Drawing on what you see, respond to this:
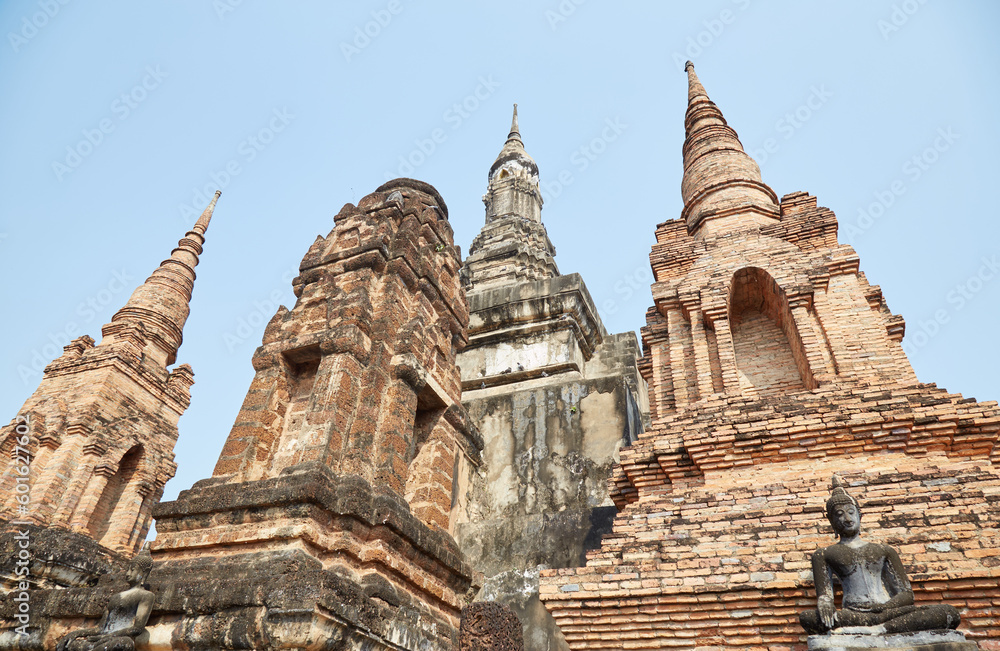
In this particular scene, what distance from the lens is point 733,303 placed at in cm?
907

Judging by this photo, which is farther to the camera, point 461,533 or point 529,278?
point 529,278

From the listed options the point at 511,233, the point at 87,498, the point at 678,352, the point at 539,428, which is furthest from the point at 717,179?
the point at 87,498

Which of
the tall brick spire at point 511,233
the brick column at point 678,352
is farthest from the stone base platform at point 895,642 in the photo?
the tall brick spire at point 511,233

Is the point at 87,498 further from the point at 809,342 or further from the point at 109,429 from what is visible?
the point at 809,342

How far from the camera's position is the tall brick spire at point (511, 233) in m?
15.6

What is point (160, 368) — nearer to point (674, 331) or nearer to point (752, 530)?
point (674, 331)

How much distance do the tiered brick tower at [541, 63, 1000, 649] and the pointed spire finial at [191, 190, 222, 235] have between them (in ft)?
37.3

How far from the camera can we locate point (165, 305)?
542 inches

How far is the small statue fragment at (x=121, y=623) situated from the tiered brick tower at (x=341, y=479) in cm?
11

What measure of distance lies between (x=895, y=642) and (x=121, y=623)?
518 cm

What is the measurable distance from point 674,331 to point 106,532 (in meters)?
10.1

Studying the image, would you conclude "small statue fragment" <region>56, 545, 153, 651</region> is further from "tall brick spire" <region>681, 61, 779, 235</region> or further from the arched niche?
"tall brick spire" <region>681, 61, 779, 235</region>

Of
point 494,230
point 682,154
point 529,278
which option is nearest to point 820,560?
point 682,154

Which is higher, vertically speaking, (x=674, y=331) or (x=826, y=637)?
(x=674, y=331)
